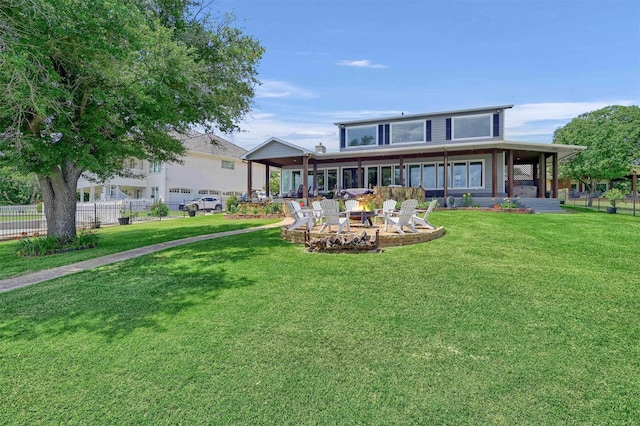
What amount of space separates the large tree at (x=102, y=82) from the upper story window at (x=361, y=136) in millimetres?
10664

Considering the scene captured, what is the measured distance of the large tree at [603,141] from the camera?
28.2 metres

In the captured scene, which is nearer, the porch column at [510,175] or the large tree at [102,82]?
the large tree at [102,82]

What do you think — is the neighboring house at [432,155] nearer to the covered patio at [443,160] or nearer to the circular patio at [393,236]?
the covered patio at [443,160]

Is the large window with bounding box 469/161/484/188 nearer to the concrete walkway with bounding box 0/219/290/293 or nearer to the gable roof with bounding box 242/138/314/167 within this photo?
the gable roof with bounding box 242/138/314/167

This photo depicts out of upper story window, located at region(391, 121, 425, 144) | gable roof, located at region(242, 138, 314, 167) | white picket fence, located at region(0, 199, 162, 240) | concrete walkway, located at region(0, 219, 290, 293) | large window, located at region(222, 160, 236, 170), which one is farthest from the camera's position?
large window, located at region(222, 160, 236, 170)

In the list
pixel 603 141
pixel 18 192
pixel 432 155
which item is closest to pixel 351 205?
pixel 432 155

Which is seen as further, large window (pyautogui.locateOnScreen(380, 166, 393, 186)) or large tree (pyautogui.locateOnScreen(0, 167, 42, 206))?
large tree (pyautogui.locateOnScreen(0, 167, 42, 206))

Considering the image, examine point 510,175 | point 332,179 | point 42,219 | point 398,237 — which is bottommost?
point 398,237

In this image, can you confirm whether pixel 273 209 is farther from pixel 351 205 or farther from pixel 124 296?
pixel 124 296

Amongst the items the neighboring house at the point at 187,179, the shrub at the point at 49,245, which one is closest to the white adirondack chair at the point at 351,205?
the shrub at the point at 49,245

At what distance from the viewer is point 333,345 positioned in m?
3.65

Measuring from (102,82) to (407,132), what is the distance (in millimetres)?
17110

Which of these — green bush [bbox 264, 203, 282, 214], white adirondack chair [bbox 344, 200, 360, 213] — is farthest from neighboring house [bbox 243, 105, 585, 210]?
white adirondack chair [bbox 344, 200, 360, 213]

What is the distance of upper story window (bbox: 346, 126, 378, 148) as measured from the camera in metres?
22.2
